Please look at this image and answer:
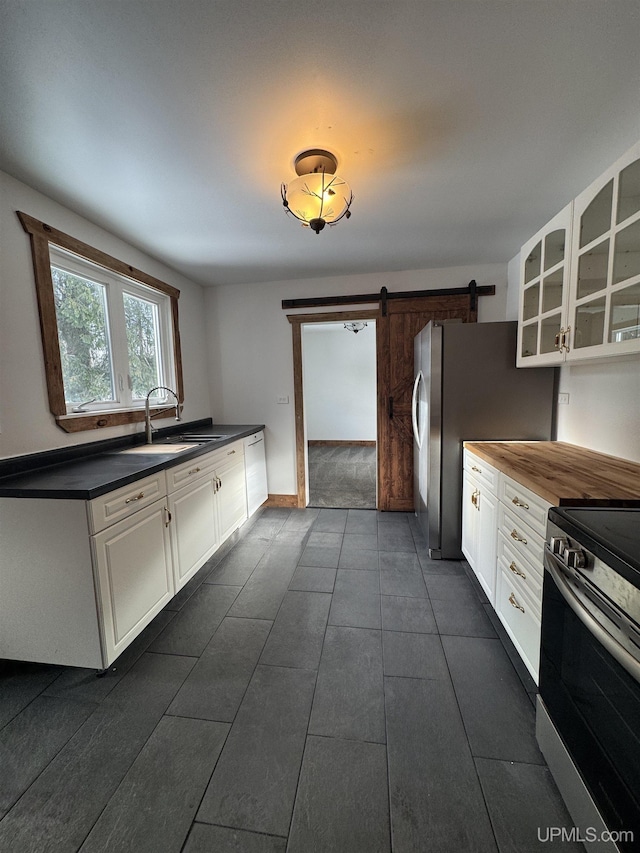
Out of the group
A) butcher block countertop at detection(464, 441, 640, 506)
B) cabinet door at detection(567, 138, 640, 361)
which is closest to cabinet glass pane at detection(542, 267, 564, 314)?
cabinet door at detection(567, 138, 640, 361)

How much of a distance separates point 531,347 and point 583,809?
208 centimetres

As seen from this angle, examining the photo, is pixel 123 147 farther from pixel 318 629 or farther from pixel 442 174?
pixel 318 629

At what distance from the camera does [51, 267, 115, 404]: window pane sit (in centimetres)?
206

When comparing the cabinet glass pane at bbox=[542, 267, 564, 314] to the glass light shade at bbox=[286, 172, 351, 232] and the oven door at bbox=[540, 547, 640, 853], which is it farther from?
the oven door at bbox=[540, 547, 640, 853]

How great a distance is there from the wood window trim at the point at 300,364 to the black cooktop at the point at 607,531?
8.97 ft

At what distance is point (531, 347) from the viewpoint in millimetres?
2133

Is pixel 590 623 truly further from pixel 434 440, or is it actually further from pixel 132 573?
pixel 132 573

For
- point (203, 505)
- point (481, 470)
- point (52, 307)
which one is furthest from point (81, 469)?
point (481, 470)

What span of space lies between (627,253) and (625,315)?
0.78ft

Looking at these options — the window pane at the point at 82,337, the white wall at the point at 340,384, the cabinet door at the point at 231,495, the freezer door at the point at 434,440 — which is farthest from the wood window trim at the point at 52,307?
the white wall at the point at 340,384

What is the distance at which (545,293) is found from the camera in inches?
76.3

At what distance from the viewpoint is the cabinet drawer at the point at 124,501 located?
1446 millimetres

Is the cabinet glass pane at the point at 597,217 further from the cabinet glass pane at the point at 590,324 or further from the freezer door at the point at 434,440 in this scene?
the freezer door at the point at 434,440

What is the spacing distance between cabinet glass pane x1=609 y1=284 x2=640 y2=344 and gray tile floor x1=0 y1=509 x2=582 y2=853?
60.8 inches
